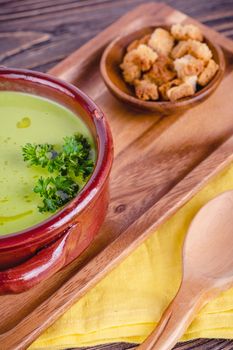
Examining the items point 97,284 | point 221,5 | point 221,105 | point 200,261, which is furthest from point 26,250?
point 221,5

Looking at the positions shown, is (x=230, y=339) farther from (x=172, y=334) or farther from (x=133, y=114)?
(x=133, y=114)

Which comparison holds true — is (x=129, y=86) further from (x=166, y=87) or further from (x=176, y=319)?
(x=176, y=319)

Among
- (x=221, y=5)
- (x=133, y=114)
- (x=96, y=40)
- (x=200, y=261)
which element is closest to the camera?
(x=200, y=261)

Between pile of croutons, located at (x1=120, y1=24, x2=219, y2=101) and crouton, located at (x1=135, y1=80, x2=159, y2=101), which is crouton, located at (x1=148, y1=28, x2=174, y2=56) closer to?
pile of croutons, located at (x1=120, y1=24, x2=219, y2=101)

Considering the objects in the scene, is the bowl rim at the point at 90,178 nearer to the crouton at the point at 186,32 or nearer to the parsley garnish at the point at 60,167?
the parsley garnish at the point at 60,167

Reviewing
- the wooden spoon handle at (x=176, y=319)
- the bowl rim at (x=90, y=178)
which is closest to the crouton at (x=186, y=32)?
the bowl rim at (x=90, y=178)

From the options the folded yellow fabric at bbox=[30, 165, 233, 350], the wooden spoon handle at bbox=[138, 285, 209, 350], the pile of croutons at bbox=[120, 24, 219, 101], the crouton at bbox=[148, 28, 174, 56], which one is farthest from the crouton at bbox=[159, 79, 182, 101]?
the wooden spoon handle at bbox=[138, 285, 209, 350]

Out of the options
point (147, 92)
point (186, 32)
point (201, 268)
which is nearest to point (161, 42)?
point (186, 32)
